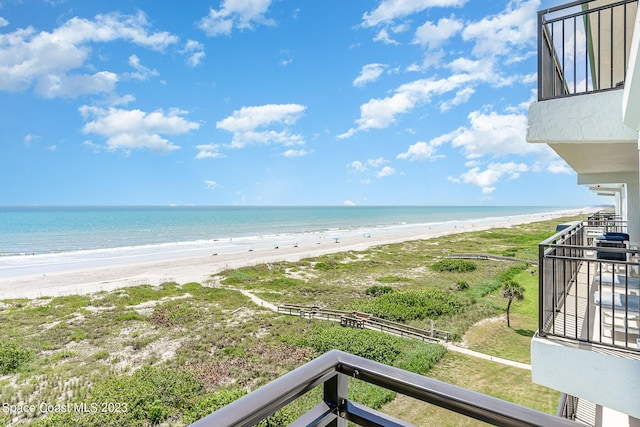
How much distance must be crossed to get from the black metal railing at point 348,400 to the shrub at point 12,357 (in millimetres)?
13120

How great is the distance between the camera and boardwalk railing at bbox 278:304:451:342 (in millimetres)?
11281

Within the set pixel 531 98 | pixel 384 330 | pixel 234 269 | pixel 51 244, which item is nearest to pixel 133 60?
pixel 51 244

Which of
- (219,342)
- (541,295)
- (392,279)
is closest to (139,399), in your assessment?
(219,342)

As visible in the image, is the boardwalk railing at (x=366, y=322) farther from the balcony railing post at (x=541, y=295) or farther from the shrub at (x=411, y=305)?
the balcony railing post at (x=541, y=295)

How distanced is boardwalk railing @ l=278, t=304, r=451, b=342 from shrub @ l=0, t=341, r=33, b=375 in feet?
28.3

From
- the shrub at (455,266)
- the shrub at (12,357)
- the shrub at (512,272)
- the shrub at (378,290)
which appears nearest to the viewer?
the shrub at (12,357)

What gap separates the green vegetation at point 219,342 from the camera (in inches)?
302

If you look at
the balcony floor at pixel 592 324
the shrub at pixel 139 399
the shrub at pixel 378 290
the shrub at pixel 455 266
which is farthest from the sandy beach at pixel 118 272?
the balcony floor at pixel 592 324

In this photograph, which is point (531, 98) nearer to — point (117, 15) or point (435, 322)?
point (435, 322)

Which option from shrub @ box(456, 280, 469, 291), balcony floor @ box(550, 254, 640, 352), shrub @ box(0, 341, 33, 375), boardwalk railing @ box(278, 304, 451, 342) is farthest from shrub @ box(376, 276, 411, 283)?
shrub @ box(0, 341, 33, 375)

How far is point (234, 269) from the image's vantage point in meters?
24.0

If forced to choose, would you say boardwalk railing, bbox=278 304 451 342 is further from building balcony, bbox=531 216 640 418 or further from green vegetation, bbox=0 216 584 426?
building balcony, bbox=531 216 640 418

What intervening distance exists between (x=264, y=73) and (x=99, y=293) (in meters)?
46.3

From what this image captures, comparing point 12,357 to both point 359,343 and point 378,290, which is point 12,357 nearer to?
point 359,343
